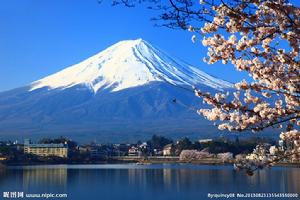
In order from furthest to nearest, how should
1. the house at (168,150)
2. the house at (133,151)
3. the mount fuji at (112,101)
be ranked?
the mount fuji at (112,101) → the house at (133,151) → the house at (168,150)

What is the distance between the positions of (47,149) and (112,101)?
38.2 m

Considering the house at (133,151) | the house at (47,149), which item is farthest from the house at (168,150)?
the house at (47,149)

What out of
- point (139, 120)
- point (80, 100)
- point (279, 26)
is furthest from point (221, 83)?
point (279, 26)

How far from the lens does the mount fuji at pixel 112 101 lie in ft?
228

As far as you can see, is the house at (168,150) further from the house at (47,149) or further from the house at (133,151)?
the house at (47,149)

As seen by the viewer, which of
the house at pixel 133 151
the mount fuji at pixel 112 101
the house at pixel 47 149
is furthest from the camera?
the mount fuji at pixel 112 101

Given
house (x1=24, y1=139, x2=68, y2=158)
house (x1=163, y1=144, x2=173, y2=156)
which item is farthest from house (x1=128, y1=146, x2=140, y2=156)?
house (x1=24, y1=139, x2=68, y2=158)

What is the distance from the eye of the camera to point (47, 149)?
45.5 metres

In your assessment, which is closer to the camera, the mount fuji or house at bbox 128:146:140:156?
house at bbox 128:146:140:156

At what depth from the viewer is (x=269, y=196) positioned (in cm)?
1271

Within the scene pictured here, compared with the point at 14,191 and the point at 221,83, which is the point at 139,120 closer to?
the point at 221,83

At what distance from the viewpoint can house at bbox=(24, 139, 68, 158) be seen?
145ft

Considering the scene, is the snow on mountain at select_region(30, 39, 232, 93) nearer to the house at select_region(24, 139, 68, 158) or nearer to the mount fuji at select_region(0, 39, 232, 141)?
the mount fuji at select_region(0, 39, 232, 141)

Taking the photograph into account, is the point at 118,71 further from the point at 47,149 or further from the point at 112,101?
the point at 47,149
